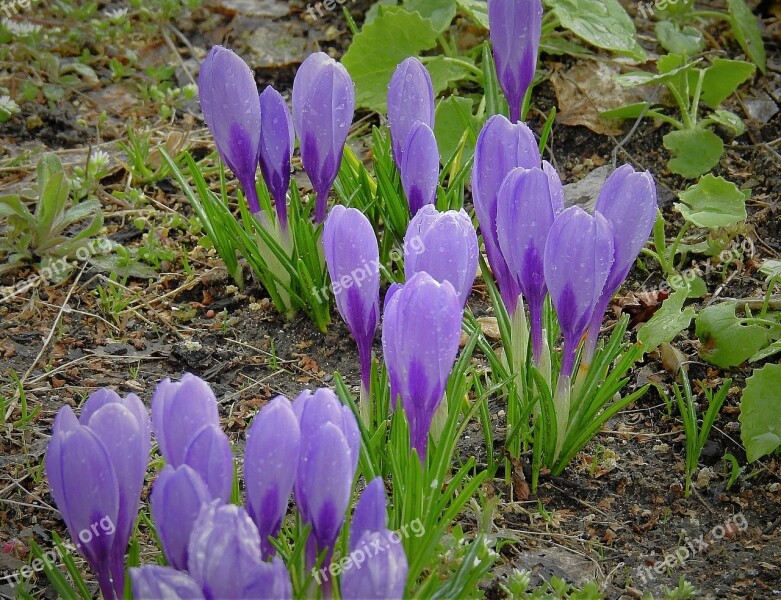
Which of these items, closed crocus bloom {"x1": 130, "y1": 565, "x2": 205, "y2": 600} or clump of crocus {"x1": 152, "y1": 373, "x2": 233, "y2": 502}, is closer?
closed crocus bloom {"x1": 130, "y1": 565, "x2": 205, "y2": 600}

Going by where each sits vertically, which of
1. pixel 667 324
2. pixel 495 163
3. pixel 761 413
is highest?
pixel 495 163

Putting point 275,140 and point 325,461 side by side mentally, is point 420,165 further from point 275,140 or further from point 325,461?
point 325,461

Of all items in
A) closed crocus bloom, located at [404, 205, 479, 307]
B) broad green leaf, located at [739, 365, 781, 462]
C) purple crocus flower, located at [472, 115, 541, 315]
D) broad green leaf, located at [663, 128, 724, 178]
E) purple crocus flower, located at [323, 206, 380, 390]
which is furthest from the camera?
broad green leaf, located at [663, 128, 724, 178]

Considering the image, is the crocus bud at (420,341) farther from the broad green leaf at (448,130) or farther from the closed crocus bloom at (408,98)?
the broad green leaf at (448,130)

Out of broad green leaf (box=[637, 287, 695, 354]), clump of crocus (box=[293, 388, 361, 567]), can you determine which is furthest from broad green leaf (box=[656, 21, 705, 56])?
clump of crocus (box=[293, 388, 361, 567])

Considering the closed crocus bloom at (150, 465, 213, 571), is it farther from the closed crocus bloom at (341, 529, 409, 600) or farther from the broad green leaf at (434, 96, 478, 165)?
the broad green leaf at (434, 96, 478, 165)

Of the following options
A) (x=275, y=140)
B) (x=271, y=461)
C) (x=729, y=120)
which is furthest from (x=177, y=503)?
(x=729, y=120)
